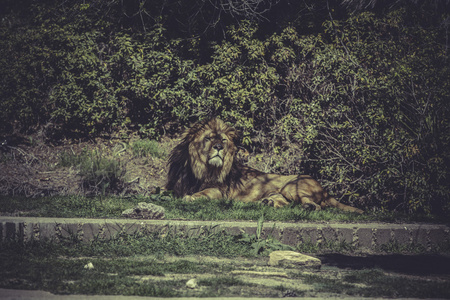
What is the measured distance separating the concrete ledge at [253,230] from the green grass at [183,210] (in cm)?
50

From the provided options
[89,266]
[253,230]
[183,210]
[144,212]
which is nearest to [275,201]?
[183,210]

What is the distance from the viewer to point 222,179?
9062 millimetres

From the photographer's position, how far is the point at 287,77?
11039mm

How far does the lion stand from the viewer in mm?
8891

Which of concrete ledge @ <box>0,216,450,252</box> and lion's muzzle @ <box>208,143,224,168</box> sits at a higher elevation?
lion's muzzle @ <box>208,143,224,168</box>

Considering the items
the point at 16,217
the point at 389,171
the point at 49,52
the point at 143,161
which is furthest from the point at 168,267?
the point at 49,52

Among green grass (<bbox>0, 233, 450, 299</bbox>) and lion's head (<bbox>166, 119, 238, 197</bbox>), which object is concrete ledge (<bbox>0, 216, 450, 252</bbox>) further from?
lion's head (<bbox>166, 119, 238, 197</bbox>)

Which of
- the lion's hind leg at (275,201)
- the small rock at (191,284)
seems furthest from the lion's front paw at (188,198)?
the small rock at (191,284)

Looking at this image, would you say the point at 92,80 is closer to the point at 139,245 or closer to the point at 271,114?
the point at 271,114

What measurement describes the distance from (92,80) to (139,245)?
5827 millimetres

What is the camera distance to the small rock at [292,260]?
5.70 meters

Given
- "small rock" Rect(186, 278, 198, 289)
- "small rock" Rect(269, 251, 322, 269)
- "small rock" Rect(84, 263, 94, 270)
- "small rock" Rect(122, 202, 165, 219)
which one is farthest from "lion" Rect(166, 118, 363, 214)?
"small rock" Rect(186, 278, 198, 289)

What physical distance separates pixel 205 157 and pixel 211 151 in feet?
0.51

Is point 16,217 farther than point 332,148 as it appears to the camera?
No
